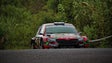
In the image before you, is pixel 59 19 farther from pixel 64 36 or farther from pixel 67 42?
pixel 67 42

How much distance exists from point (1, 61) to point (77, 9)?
24.1 m

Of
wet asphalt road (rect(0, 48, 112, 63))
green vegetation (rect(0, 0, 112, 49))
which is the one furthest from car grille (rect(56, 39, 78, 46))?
green vegetation (rect(0, 0, 112, 49))

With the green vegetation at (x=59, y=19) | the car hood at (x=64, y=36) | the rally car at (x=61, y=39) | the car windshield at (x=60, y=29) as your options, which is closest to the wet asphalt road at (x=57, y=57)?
the rally car at (x=61, y=39)

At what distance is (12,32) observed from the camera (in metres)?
32.8

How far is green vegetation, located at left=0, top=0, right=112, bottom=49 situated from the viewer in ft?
87.5

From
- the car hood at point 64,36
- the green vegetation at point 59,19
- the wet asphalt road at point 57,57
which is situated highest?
the wet asphalt road at point 57,57

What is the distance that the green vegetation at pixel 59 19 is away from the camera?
2666 cm

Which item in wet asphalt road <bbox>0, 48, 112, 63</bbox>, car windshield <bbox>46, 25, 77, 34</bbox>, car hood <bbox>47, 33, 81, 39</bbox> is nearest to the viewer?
wet asphalt road <bbox>0, 48, 112, 63</bbox>

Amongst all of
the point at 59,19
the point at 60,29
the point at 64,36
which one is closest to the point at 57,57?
the point at 64,36

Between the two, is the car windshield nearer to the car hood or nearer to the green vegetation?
the car hood

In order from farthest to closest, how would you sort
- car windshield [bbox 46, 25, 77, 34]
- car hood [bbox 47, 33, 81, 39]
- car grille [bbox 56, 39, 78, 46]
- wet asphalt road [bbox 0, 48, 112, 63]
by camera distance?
car windshield [bbox 46, 25, 77, 34] < car hood [bbox 47, 33, 81, 39] < car grille [bbox 56, 39, 78, 46] < wet asphalt road [bbox 0, 48, 112, 63]

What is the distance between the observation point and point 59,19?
36.7m

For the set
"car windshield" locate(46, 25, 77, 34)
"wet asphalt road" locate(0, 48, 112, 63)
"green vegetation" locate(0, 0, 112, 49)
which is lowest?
"green vegetation" locate(0, 0, 112, 49)

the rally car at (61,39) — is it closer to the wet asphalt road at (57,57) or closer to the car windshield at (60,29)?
the car windshield at (60,29)
